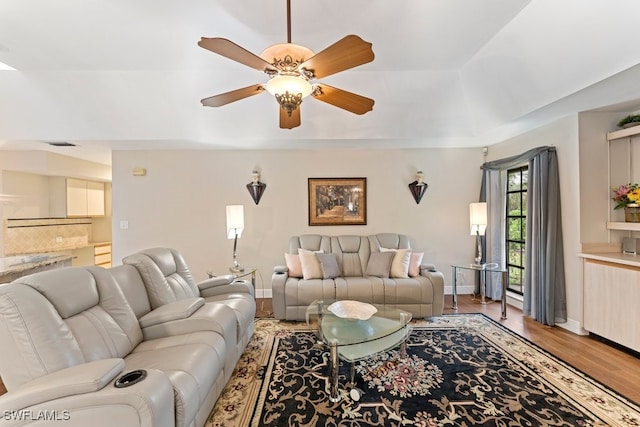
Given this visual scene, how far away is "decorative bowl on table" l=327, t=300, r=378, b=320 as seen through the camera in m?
2.64

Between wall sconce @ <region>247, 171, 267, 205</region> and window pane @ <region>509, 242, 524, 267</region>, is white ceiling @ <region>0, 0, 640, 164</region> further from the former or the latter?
window pane @ <region>509, 242, 524, 267</region>

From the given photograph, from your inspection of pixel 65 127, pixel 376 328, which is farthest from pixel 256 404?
pixel 65 127

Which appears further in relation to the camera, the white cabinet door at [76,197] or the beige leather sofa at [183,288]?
the white cabinet door at [76,197]

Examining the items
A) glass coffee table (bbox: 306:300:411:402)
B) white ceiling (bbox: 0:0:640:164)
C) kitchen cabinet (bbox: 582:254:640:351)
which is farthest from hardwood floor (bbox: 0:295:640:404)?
white ceiling (bbox: 0:0:640:164)

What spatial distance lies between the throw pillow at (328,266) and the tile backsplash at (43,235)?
546 cm

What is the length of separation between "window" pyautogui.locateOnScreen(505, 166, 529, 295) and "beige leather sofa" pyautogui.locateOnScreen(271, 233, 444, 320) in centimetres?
158

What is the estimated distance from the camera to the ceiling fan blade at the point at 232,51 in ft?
4.94

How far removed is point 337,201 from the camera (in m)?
4.62

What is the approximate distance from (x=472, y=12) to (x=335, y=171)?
2.75 metres

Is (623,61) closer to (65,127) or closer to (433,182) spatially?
(433,182)

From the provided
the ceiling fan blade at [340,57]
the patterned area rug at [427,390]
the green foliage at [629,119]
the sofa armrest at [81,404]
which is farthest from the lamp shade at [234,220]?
the green foliage at [629,119]

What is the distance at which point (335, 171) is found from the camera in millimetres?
4621

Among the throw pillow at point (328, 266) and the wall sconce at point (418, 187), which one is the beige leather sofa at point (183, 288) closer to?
the throw pillow at point (328, 266)

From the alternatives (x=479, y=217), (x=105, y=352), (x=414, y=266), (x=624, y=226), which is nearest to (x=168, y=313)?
(x=105, y=352)
